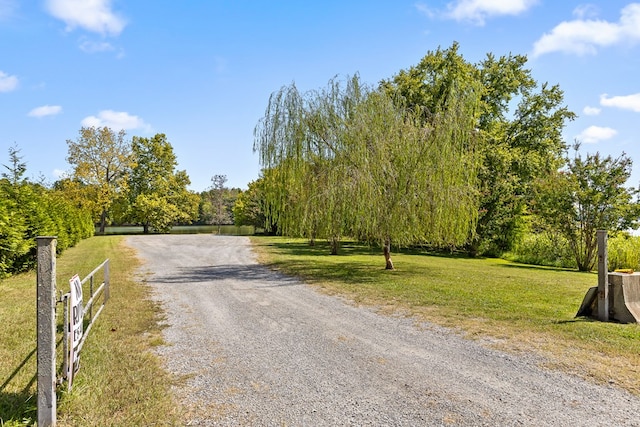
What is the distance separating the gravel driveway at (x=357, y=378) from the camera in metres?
3.14

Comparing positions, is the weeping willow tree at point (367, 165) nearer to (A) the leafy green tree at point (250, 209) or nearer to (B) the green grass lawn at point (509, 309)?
(B) the green grass lawn at point (509, 309)

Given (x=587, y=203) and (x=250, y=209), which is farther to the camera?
(x=250, y=209)

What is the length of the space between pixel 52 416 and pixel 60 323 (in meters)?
3.43

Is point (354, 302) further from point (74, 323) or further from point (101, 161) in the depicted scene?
point (101, 161)

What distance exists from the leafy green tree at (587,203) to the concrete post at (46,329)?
677 inches

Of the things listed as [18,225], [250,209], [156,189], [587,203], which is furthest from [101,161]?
[587,203]

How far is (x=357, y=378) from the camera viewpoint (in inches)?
154

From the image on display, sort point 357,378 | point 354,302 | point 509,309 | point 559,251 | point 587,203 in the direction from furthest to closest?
1. point 559,251
2. point 587,203
3. point 354,302
4. point 509,309
5. point 357,378

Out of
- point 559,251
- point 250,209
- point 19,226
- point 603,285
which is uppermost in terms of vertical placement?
point 250,209

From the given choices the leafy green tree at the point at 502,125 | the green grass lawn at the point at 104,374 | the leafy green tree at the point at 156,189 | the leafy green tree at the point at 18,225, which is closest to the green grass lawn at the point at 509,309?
the green grass lawn at the point at 104,374

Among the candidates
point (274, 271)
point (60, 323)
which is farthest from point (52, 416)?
point (274, 271)

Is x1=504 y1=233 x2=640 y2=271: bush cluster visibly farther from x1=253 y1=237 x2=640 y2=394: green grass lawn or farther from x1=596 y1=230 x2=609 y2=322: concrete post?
x1=596 y1=230 x2=609 y2=322: concrete post

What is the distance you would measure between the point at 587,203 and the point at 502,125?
9489 millimetres

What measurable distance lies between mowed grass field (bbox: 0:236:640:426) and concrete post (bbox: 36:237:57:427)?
199 millimetres
